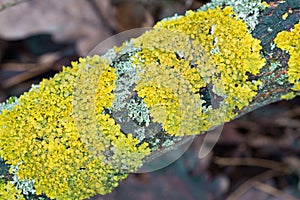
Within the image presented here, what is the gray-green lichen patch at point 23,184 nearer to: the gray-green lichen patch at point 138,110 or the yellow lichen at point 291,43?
the gray-green lichen patch at point 138,110

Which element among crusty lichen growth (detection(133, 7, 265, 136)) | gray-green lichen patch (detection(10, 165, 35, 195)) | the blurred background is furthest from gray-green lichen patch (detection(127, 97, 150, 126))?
the blurred background

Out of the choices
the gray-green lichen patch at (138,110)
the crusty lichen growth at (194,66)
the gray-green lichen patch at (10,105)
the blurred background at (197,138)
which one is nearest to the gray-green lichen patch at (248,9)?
the crusty lichen growth at (194,66)

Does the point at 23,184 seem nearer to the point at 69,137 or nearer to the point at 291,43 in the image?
the point at 69,137

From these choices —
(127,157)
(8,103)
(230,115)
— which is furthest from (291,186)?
(8,103)

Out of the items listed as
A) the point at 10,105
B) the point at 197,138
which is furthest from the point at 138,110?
the point at 197,138

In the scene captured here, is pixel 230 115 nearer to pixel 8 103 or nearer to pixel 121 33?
pixel 8 103
